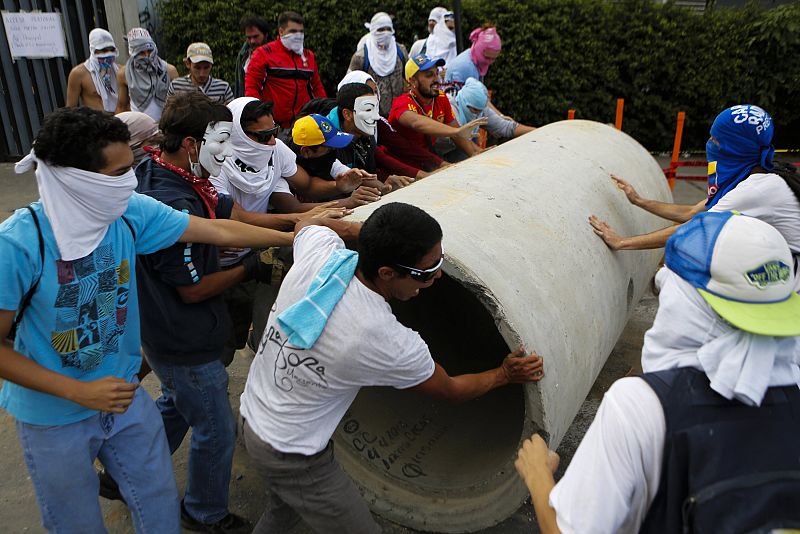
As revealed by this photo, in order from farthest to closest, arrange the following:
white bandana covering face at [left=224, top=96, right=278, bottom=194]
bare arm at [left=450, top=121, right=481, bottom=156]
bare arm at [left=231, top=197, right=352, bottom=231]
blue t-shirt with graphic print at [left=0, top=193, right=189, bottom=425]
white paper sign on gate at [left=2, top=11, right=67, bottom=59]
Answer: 1. white paper sign on gate at [left=2, top=11, right=67, bottom=59]
2. bare arm at [left=450, top=121, right=481, bottom=156]
3. white bandana covering face at [left=224, top=96, right=278, bottom=194]
4. bare arm at [left=231, top=197, right=352, bottom=231]
5. blue t-shirt with graphic print at [left=0, top=193, right=189, bottom=425]

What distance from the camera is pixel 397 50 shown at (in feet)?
21.3

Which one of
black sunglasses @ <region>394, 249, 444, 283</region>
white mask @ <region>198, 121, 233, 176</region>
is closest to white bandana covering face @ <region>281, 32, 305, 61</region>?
white mask @ <region>198, 121, 233, 176</region>

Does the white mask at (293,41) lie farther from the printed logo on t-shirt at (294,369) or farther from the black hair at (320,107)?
the printed logo on t-shirt at (294,369)

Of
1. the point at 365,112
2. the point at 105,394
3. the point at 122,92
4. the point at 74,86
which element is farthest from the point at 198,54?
the point at 105,394

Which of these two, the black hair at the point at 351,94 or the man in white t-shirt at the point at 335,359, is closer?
the man in white t-shirt at the point at 335,359

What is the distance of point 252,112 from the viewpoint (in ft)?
10.4

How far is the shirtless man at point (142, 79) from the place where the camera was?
5496 mm

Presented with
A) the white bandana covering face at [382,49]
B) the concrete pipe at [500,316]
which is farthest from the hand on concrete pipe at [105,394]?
the white bandana covering face at [382,49]

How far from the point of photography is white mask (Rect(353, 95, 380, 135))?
399 centimetres

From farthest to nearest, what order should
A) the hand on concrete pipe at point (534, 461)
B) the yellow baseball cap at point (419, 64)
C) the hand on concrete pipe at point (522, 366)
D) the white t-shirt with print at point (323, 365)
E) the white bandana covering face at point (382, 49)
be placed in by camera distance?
the white bandana covering face at point (382, 49) < the yellow baseball cap at point (419, 64) < the hand on concrete pipe at point (522, 366) < the white t-shirt with print at point (323, 365) < the hand on concrete pipe at point (534, 461)

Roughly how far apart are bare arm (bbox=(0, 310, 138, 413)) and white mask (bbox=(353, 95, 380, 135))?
2.42m

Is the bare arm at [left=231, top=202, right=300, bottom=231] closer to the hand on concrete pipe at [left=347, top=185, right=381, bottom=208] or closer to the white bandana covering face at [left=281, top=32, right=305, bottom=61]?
the hand on concrete pipe at [left=347, top=185, right=381, bottom=208]

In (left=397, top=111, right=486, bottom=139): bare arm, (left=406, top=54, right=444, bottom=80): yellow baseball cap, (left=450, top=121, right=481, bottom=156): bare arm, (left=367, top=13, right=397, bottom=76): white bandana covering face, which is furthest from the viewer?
(left=367, top=13, right=397, bottom=76): white bandana covering face

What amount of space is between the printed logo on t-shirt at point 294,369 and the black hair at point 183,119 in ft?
3.36
